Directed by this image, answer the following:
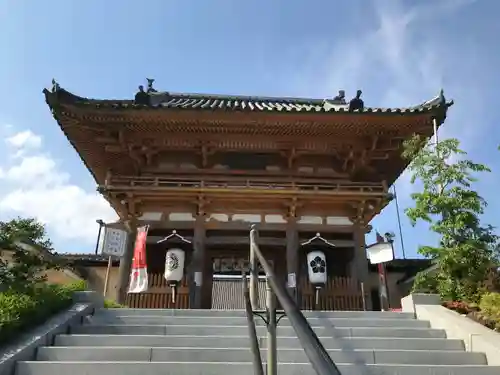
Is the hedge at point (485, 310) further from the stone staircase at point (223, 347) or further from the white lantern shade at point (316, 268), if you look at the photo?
the white lantern shade at point (316, 268)

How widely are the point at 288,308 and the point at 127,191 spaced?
977 centimetres

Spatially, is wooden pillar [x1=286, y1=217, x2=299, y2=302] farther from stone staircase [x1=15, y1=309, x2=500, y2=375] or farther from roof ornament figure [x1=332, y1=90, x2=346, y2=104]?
roof ornament figure [x1=332, y1=90, x2=346, y2=104]

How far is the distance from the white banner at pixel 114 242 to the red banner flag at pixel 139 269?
1.55 feet

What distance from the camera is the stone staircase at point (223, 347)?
15.0 ft

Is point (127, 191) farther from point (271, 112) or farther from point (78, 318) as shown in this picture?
point (78, 318)

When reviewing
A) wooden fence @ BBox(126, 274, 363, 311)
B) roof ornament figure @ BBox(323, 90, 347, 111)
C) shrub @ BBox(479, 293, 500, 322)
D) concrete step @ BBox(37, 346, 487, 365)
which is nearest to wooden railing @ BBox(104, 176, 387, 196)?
wooden fence @ BBox(126, 274, 363, 311)

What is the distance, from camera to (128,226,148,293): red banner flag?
10.1 metres

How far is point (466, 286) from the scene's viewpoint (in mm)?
6898

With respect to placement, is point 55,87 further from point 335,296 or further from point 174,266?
point 335,296

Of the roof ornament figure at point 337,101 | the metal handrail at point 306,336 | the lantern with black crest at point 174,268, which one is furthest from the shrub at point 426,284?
the roof ornament figure at point 337,101

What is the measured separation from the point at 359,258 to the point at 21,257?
794 centimetres

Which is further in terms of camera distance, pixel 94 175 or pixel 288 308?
pixel 94 175

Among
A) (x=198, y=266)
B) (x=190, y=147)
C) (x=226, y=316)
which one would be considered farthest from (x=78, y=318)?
(x=190, y=147)

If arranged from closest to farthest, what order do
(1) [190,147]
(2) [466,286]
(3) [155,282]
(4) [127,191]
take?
(2) [466,286] → (3) [155,282] → (4) [127,191] → (1) [190,147]
